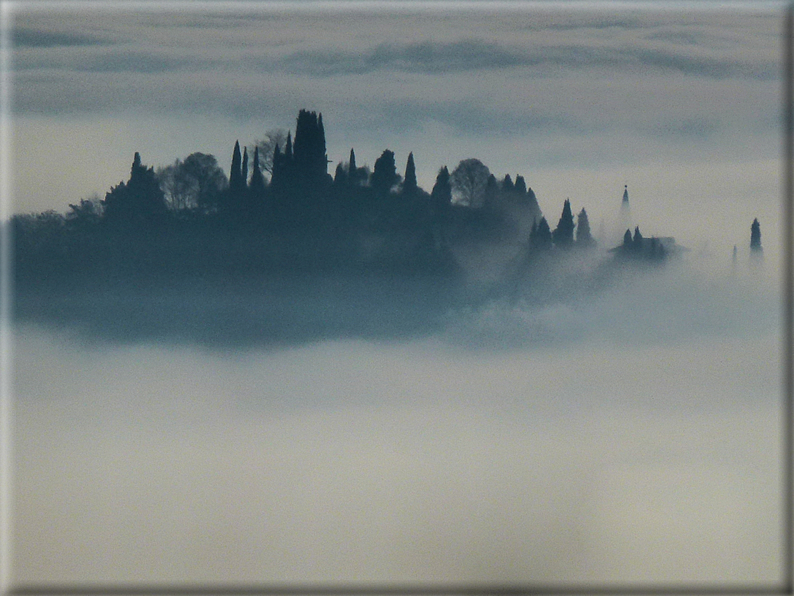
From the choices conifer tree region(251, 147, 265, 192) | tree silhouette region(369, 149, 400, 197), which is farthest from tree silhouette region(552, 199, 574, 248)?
conifer tree region(251, 147, 265, 192)

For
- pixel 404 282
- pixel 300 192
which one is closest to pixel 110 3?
pixel 300 192

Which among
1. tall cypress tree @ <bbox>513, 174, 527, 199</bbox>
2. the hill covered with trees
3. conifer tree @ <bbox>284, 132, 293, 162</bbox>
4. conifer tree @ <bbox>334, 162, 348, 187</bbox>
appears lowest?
the hill covered with trees

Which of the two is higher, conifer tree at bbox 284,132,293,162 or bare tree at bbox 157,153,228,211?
conifer tree at bbox 284,132,293,162

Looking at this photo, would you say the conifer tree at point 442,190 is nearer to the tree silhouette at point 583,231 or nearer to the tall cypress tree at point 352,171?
the tall cypress tree at point 352,171

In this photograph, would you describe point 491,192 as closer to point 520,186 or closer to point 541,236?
point 520,186

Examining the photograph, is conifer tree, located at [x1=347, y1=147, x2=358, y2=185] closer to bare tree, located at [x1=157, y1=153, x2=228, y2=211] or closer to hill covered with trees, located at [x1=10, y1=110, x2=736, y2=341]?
hill covered with trees, located at [x1=10, y1=110, x2=736, y2=341]

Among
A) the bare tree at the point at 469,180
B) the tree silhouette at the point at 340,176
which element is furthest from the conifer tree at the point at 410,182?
the tree silhouette at the point at 340,176

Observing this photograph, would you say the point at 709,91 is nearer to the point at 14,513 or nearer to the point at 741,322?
the point at 741,322

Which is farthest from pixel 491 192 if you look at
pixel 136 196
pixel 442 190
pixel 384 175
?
pixel 136 196
